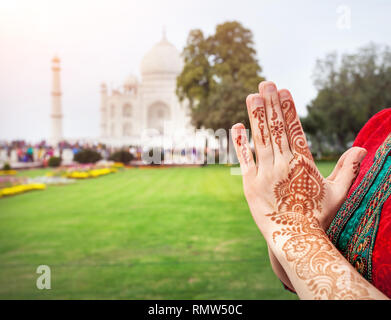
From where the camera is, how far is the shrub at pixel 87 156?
6.44 metres

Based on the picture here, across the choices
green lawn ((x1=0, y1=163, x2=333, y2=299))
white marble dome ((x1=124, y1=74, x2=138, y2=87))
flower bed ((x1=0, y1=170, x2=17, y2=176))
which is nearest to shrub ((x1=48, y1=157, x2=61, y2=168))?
flower bed ((x1=0, y1=170, x2=17, y2=176))

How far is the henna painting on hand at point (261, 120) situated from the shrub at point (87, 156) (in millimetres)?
6300

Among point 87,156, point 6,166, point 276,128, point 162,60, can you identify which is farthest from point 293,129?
point 162,60

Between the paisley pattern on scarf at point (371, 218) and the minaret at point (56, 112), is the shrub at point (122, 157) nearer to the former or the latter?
the minaret at point (56, 112)


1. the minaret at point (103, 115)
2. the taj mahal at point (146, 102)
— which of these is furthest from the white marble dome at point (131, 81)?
the minaret at point (103, 115)

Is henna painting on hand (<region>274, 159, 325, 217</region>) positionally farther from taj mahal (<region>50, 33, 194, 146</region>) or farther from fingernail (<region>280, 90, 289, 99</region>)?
taj mahal (<region>50, 33, 194, 146</region>)

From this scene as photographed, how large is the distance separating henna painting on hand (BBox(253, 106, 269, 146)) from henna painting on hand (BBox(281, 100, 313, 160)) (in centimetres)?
4

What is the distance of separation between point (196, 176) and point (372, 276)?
18.7ft

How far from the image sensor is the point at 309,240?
0.50 metres

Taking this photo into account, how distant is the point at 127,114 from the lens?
64.8 ft

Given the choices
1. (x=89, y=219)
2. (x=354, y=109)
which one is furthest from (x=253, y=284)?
(x=354, y=109)

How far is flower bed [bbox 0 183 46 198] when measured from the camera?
423cm

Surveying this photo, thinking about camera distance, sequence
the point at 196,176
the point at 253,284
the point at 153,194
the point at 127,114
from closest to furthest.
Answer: the point at 253,284 → the point at 153,194 → the point at 196,176 → the point at 127,114
